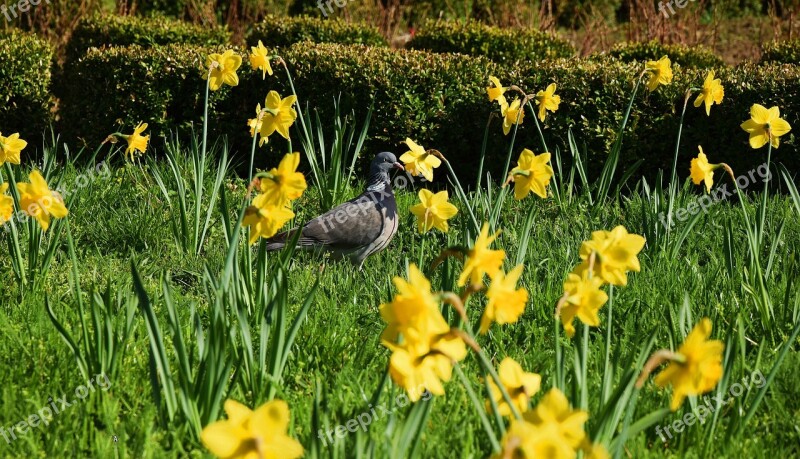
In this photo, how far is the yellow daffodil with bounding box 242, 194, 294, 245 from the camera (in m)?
2.06

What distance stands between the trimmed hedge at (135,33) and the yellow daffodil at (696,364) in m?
5.38

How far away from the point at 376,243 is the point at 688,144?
2090 mm

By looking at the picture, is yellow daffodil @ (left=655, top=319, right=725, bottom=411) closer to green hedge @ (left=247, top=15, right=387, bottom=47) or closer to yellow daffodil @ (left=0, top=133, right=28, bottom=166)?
yellow daffodil @ (left=0, top=133, right=28, bottom=166)

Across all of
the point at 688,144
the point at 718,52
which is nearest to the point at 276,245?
the point at 688,144

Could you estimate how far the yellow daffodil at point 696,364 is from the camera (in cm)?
154

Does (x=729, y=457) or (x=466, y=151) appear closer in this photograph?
(x=729, y=457)


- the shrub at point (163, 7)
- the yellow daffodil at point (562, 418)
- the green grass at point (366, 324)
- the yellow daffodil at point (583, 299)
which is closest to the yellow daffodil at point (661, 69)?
the green grass at point (366, 324)

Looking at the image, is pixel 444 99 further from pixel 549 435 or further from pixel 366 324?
pixel 549 435

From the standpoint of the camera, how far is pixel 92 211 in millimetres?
4184

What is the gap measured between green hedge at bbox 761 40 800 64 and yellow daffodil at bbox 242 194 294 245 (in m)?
4.74

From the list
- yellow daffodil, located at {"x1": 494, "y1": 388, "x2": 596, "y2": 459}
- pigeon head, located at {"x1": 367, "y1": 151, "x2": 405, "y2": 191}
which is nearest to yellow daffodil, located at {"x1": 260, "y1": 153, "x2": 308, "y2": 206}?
yellow daffodil, located at {"x1": 494, "y1": 388, "x2": 596, "y2": 459}

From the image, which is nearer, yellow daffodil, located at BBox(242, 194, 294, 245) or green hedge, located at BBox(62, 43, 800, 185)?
yellow daffodil, located at BBox(242, 194, 294, 245)

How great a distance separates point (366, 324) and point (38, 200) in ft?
3.95

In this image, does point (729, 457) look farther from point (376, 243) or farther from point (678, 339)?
point (376, 243)
